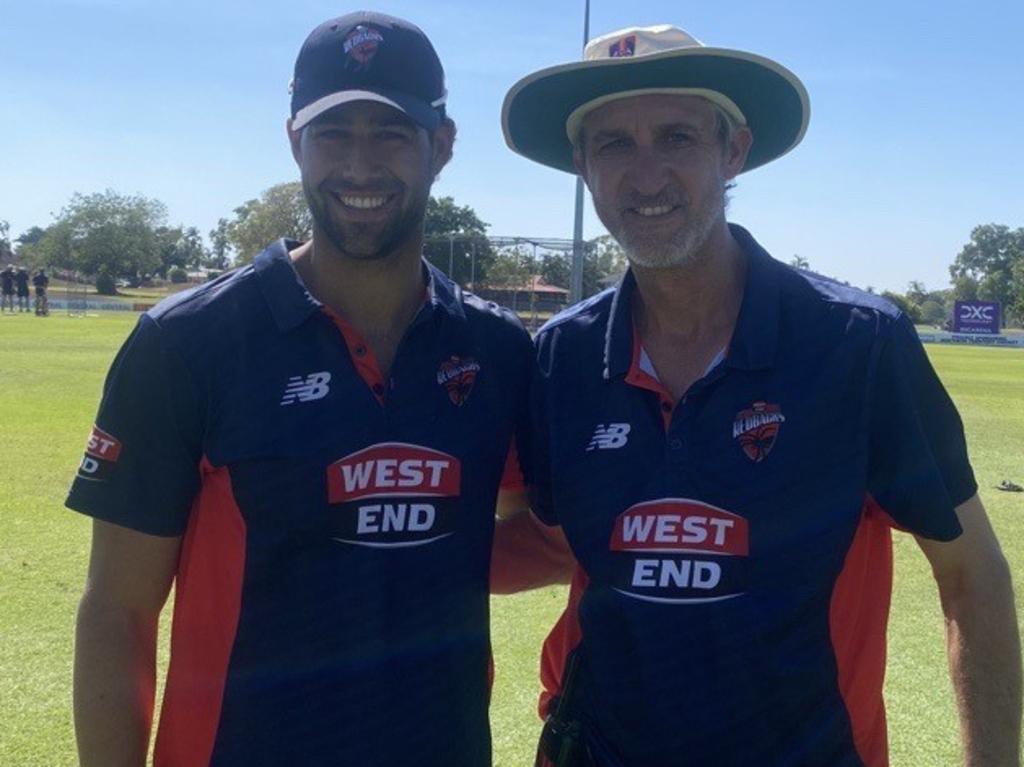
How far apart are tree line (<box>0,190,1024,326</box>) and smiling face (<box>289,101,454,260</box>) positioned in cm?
3192

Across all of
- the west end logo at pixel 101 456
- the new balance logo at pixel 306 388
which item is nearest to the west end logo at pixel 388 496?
the new balance logo at pixel 306 388

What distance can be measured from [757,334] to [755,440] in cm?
27

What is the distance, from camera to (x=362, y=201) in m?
2.77

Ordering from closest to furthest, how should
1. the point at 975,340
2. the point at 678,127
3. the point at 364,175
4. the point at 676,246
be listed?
the point at 364,175
the point at 676,246
the point at 678,127
the point at 975,340

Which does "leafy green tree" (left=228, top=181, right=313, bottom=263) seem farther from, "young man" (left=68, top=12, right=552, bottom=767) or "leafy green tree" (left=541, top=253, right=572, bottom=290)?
"young man" (left=68, top=12, right=552, bottom=767)

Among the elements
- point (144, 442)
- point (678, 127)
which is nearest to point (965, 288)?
point (678, 127)

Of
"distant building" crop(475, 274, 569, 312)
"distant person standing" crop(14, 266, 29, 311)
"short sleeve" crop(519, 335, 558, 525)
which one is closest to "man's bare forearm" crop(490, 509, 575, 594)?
"short sleeve" crop(519, 335, 558, 525)

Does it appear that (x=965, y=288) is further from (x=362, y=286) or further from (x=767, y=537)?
(x=362, y=286)

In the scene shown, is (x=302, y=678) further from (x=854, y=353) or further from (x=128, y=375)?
(x=854, y=353)

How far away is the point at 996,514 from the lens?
9.36 meters

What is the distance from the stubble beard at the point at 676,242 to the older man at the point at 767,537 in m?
0.17

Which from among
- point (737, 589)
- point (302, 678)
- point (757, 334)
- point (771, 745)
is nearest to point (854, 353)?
point (757, 334)

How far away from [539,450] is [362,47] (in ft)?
3.77

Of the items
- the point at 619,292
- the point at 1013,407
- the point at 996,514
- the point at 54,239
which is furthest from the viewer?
the point at 54,239
